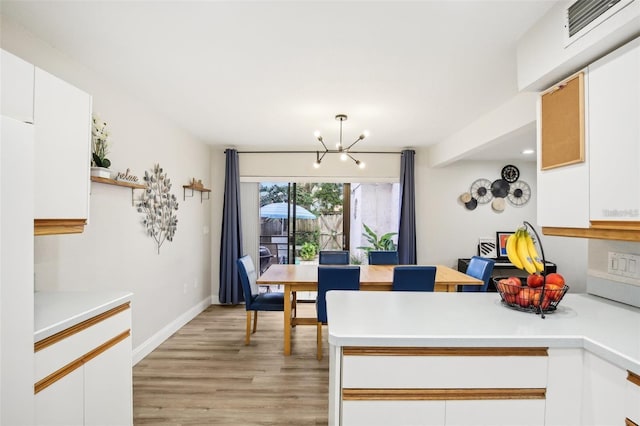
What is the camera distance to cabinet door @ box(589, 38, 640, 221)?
1310 mm

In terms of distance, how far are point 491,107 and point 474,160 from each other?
2231 millimetres

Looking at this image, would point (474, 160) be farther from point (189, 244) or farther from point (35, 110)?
point (35, 110)

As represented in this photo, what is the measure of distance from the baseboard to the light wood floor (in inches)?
2.2

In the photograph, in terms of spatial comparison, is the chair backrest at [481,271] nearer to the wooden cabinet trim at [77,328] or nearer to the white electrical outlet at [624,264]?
the white electrical outlet at [624,264]

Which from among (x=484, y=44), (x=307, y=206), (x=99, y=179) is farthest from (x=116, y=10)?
(x=307, y=206)

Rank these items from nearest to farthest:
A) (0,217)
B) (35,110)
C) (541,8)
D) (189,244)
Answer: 1. (0,217)
2. (35,110)
3. (541,8)
4. (189,244)

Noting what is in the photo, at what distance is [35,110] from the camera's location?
1527mm

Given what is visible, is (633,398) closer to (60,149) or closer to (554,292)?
(554,292)

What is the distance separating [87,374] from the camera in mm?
1555

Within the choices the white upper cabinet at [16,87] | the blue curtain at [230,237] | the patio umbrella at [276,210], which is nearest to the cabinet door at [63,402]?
the white upper cabinet at [16,87]

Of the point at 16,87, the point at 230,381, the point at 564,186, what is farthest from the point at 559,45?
the point at 230,381

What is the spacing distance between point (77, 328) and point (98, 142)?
1.46m

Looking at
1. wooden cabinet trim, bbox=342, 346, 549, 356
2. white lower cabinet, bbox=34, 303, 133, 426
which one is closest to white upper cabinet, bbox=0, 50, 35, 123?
white lower cabinet, bbox=34, 303, 133, 426

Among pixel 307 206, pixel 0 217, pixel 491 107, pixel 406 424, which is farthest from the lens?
pixel 307 206
